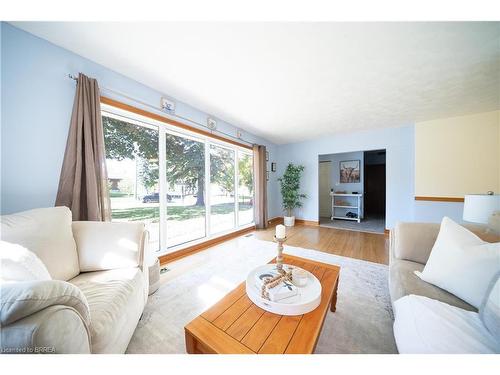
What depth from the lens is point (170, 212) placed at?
2.54 metres

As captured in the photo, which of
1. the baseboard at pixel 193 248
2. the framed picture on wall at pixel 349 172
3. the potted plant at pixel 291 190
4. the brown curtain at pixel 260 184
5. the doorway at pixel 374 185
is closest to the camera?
the baseboard at pixel 193 248

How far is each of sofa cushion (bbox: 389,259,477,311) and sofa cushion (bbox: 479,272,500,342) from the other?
0.61ft

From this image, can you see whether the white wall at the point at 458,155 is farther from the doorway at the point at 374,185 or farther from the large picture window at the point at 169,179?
the large picture window at the point at 169,179

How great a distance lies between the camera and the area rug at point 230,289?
44.1 inches

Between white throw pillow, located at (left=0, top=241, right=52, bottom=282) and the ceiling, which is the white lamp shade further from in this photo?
white throw pillow, located at (left=0, top=241, right=52, bottom=282)

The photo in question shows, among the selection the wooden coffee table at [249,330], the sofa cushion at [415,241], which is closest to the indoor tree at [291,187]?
the sofa cushion at [415,241]

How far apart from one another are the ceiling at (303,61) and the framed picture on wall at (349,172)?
245cm

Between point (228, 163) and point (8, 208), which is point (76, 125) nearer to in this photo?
point (8, 208)

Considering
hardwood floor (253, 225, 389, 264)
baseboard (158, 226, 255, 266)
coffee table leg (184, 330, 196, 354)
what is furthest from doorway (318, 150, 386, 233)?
coffee table leg (184, 330, 196, 354)

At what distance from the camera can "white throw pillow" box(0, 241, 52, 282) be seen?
0.67m

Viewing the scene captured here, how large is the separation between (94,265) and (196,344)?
979mm

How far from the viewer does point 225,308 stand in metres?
0.96

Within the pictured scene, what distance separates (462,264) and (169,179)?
2.91m

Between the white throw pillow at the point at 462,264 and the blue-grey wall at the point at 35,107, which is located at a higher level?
the blue-grey wall at the point at 35,107
